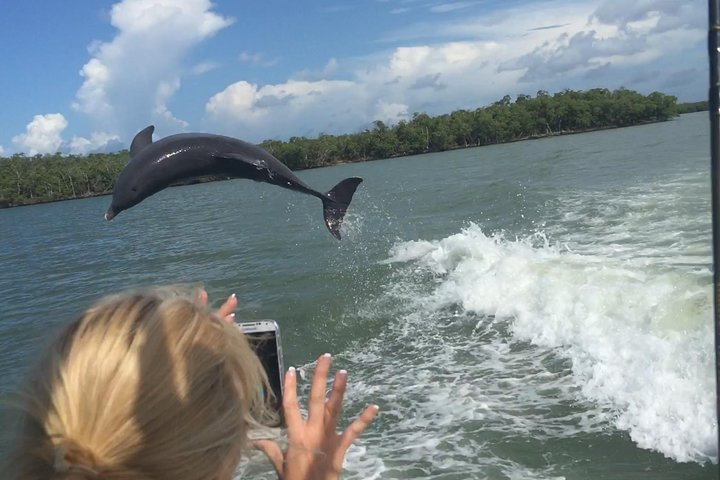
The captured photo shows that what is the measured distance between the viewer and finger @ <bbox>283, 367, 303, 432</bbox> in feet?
4.43

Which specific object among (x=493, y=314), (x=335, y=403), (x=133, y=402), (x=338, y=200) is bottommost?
(x=493, y=314)

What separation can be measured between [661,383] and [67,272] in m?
15.1

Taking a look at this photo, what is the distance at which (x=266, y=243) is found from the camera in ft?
54.2

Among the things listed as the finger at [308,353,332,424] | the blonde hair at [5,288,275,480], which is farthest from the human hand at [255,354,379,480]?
the blonde hair at [5,288,275,480]

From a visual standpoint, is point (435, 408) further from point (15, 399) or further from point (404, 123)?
point (404, 123)

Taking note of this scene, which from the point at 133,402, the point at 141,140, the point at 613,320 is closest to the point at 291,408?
the point at 133,402

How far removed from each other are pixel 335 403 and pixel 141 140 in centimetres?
129

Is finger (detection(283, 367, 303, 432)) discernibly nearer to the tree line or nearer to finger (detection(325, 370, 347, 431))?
finger (detection(325, 370, 347, 431))

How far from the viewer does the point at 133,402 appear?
99 centimetres

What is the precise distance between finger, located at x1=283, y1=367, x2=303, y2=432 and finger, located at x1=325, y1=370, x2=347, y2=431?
6 cm

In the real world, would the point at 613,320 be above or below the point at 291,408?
below

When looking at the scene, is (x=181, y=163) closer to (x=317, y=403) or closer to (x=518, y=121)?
(x=317, y=403)

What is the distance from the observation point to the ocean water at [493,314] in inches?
206

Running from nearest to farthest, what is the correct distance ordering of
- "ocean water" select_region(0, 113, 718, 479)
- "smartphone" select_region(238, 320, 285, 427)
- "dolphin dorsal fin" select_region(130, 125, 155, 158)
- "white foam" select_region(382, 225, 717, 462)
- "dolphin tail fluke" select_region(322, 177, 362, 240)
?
1. "smartphone" select_region(238, 320, 285, 427)
2. "dolphin dorsal fin" select_region(130, 125, 155, 158)
3. "dolphin tail fluke" select_region(322, 177, 362, 240)
4. "ocean water" select_region(0, 113, 718, 479)
5. "white foam" select_region(382, 225, 717, 462)
